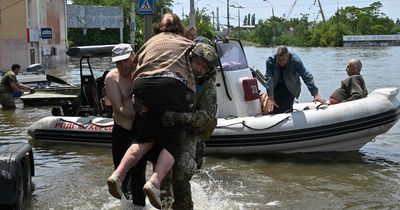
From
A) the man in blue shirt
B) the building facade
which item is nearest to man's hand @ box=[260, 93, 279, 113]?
the man in blue shirt

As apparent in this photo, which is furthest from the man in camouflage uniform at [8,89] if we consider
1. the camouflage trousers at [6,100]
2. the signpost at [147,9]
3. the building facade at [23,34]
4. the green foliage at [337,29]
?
the green foliage at [337,29]

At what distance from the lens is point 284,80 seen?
9016 mm

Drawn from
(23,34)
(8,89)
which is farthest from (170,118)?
(23,34)

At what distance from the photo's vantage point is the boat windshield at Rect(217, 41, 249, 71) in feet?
31.0

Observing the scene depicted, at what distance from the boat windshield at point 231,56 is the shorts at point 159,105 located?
14.6ft

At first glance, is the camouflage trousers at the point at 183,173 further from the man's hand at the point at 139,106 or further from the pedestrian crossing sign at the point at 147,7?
the pedestrian crossing sign at the point at 147,7

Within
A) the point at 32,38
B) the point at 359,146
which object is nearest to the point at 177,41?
the point at 359,146

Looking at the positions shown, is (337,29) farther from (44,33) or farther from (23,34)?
(23,34)

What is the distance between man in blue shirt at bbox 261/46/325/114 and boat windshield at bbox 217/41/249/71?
63 centimetres

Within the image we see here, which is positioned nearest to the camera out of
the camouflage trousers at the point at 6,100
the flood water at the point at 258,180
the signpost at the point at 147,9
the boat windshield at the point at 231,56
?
the flood water at the point at 258,180

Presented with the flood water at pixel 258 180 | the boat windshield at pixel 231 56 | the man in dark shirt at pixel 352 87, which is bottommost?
the flood water at pixel 258 180

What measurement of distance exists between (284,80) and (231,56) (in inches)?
40.2

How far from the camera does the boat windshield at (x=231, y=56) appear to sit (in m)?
9.44

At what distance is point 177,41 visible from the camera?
16.5 feet
